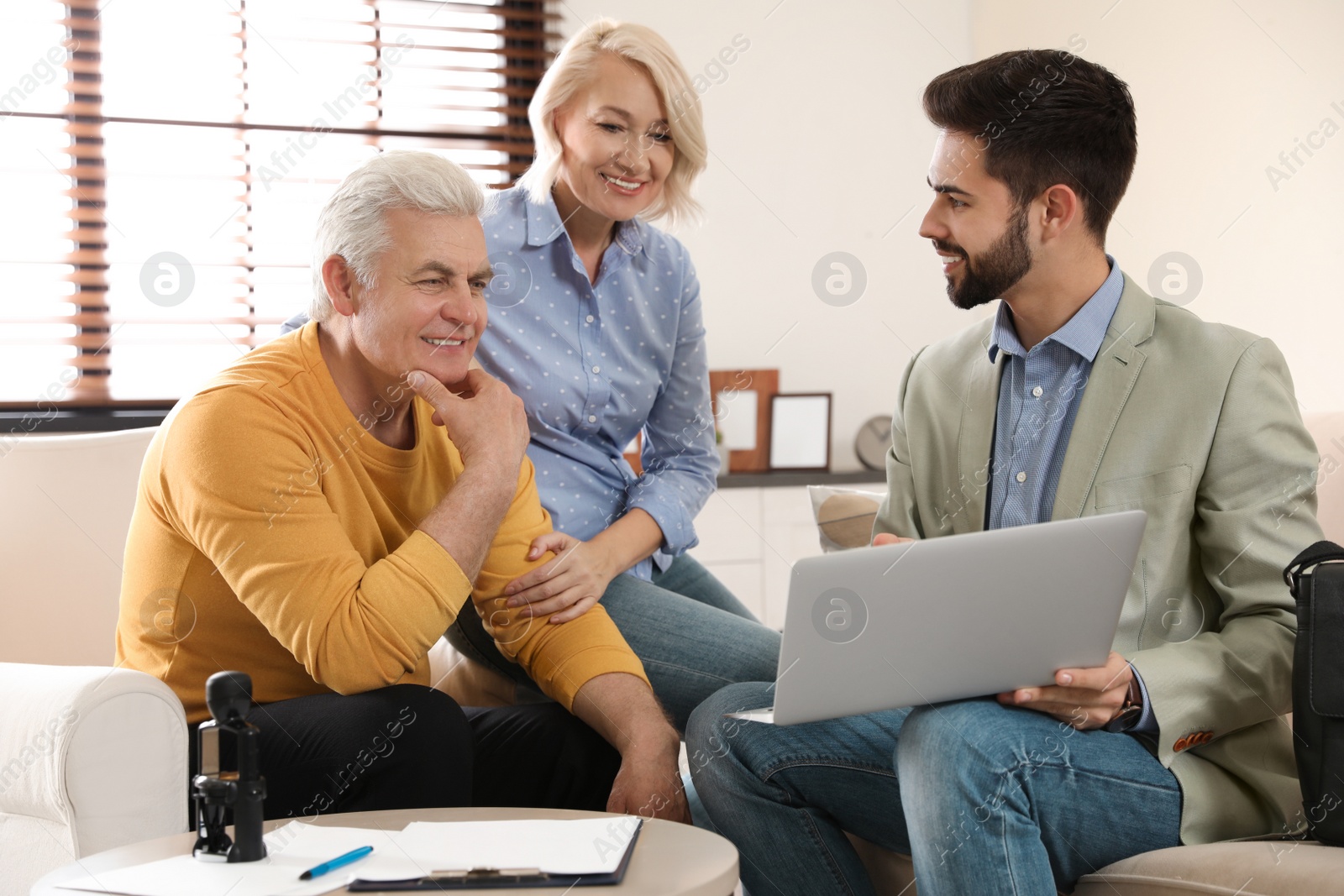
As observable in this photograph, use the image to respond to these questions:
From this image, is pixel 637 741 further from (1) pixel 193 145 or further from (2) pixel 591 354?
(1) pixel 193 145

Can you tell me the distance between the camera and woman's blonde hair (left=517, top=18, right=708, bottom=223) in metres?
1.71

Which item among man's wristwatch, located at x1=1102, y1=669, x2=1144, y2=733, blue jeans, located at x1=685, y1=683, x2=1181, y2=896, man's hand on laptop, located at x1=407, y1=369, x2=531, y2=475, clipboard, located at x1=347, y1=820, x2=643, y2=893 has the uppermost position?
man's hand on laptop, located at x1=407, y1=369, x2=531, y2=475

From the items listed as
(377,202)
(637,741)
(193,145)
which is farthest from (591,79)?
(193,145)

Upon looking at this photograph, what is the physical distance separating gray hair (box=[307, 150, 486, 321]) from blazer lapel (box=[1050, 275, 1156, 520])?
775mm

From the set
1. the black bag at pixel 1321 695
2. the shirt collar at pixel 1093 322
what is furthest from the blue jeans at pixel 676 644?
the black bag at pixel 1321 695

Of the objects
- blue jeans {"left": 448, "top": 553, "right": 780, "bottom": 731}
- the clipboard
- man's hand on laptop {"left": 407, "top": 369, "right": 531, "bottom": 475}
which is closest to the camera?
the clipboard

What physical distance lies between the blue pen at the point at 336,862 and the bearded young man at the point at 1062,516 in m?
0.53

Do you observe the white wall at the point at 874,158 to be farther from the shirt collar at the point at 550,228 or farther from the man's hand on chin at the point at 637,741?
the man's hand on chin at the point at 637,741

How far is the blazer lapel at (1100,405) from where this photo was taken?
4.42ft

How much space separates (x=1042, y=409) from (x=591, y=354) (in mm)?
672

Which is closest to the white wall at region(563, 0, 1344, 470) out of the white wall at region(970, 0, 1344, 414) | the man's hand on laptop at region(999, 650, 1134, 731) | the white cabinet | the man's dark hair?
the white wall at region(970, 0, 1344, 414)

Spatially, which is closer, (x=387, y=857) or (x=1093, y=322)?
(x=387, y=857)

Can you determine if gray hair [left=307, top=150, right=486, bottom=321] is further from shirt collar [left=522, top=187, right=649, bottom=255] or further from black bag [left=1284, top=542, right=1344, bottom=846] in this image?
black bag [left=1284, top=542, right=1344, bottom=846]

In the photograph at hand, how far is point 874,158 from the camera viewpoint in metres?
3.40
